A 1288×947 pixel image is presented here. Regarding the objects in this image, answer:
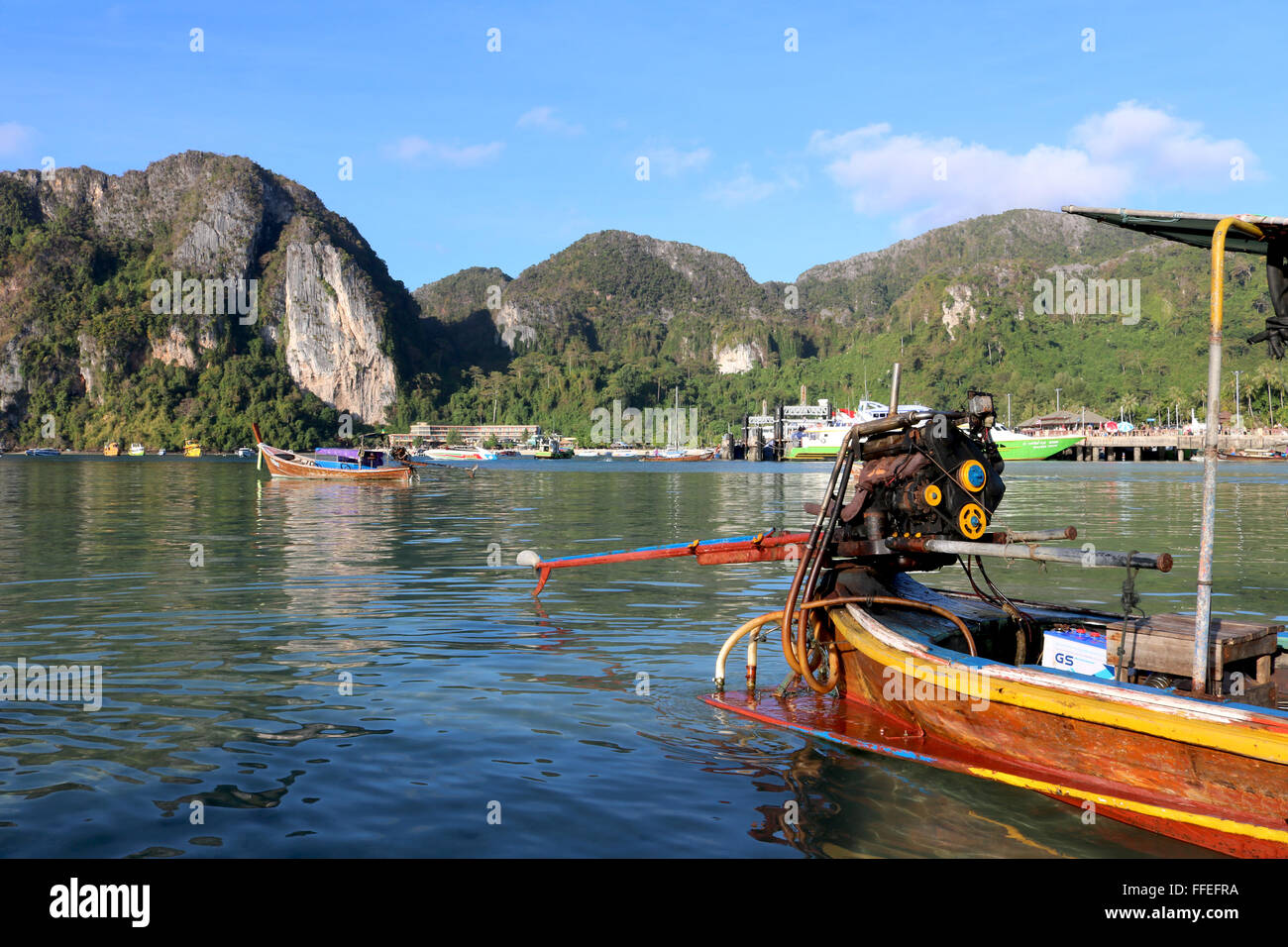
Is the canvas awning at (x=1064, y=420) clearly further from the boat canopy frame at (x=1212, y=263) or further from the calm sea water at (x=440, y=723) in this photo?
the boat canopy frame at (x=1212, y=263)

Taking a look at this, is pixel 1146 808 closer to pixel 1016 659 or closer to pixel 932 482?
pixel 1016 659

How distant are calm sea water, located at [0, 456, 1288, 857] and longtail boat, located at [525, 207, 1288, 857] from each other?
14.2 inches

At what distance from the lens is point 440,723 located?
8.77 meters

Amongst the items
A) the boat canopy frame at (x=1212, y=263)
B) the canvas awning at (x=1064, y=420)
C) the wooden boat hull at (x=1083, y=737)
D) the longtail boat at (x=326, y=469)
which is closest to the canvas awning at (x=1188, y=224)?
the boat canopy frame at (x=1212, y=263)

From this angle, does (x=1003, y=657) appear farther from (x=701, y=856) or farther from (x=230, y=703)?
(x=230, y=703)

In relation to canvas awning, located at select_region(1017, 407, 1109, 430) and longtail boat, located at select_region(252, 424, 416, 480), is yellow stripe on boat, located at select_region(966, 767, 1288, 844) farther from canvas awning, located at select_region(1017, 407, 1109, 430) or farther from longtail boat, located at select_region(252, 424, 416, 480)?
canvas awning, located at select_region(1017, 407, 1109, 430)

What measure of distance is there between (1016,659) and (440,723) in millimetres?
5500

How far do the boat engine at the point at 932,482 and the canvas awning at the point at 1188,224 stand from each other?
1889 millimetres

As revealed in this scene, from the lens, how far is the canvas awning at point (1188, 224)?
6277mm

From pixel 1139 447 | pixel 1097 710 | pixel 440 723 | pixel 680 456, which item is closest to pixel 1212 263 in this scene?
pixel 1097 710

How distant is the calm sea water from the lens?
629 cm
